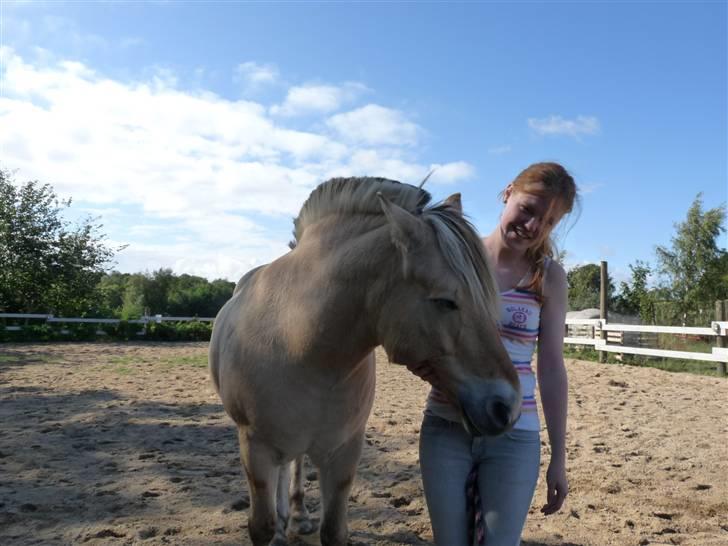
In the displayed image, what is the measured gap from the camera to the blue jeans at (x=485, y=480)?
201 centimetres

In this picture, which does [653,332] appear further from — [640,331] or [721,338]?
[721,338]

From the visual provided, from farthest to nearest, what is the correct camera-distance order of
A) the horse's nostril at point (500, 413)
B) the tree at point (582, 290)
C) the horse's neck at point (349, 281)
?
the tree at point (582, 290) < the horse's neck at point (349, 281) < the horse's nostril at point (500, 413)

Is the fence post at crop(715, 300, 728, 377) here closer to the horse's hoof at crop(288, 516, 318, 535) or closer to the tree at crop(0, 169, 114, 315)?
the horse's hoof at crop(288, 516, 318, 535)

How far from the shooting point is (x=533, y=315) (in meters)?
2.24

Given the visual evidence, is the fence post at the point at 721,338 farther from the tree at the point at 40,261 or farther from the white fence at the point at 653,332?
the tree at the point at 40,261

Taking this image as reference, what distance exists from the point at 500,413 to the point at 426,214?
2.52ft

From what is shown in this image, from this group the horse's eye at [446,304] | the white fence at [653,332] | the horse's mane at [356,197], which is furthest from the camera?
the white fence at [653,332]

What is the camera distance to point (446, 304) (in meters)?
1.82

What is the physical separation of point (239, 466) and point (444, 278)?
3811mm

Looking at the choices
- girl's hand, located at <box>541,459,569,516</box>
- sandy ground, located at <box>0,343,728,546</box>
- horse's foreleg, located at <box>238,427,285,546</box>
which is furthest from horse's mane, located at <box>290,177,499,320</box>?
sandy ground, located at <box>0,343,728,546</box>

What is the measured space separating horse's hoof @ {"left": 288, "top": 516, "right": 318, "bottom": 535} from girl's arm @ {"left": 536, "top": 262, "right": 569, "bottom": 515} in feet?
6.27

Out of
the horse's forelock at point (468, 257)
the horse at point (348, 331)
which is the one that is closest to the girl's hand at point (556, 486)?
the horse at point (348, 331)

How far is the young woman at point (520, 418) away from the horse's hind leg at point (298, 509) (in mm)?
1692

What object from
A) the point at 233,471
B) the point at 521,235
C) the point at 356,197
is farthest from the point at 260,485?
the point at 233,471
